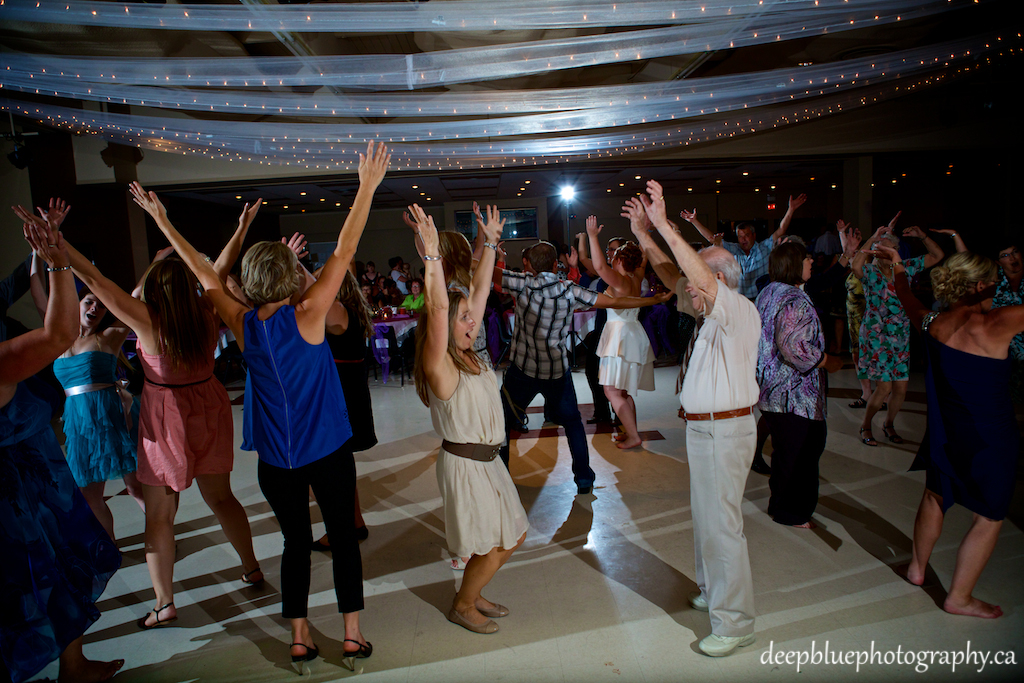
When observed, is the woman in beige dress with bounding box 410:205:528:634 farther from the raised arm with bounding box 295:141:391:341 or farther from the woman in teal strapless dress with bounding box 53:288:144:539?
the woman in teal strapless dress with bounding box 53:288:144:539

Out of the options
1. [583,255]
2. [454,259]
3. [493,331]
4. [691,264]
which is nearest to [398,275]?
[493,331]

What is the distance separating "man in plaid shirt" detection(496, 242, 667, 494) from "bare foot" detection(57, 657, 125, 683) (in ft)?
6.49

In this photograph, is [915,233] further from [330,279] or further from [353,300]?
[330,279]

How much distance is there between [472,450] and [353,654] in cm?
84

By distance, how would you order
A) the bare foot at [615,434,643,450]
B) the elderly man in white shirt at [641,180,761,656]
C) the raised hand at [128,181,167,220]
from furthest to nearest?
the bare foot at [615,434,643,450], the raised hand at [128,181,167,220], the elderly man in white shirt at [641,180,761,656]

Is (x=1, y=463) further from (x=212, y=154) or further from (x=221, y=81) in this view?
(x=212, y=154)

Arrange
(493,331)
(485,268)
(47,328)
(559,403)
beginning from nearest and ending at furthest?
(47,328) → (485,268) → (559,403) → (493,331)

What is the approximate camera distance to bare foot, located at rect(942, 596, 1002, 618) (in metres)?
2.17

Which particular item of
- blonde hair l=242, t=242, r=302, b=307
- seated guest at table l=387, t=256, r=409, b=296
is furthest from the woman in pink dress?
seated guest at table l=387, t=256, r=409, b=296

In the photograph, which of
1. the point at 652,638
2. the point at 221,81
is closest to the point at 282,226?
the point at 221,81

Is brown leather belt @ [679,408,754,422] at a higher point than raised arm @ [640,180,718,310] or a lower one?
lower

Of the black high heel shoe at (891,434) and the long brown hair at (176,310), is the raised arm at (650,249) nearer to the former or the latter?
the long brown hair at (176,310)

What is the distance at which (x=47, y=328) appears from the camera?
5.55 ft

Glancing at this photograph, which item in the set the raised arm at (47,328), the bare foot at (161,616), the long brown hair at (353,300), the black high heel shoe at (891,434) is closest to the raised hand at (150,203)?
the raised arm at (47,328)
